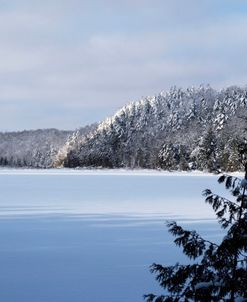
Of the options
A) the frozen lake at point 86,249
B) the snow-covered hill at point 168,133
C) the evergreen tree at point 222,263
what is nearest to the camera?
the evergreen tree at point 222,263

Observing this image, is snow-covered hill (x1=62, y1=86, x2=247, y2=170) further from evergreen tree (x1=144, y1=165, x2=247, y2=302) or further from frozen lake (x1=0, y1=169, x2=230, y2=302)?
evergreen tree (x1=144, y1=165, x2=247, y2=302)

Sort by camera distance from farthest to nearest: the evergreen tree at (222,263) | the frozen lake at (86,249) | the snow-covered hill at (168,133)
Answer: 1. the snow-covered hill at (168,133)
2. the frozen lake at (86,249)
3. the evergreen tree at (222,263)

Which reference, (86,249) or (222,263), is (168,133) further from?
(222,263)

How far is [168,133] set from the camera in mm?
154750

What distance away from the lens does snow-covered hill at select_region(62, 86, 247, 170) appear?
103m

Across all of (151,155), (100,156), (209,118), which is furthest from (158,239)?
(209,118)

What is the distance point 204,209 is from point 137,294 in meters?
13.8

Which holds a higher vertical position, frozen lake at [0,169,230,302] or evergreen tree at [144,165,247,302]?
evergreen tree at [144,165,247,302]

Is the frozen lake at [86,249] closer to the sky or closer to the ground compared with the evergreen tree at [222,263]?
closer to the ground

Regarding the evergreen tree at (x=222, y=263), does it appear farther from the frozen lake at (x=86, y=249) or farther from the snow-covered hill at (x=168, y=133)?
the snow-covered hill at (x=168, y=133)

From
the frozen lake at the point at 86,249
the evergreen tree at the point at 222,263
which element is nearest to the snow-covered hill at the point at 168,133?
the frozen lake at the point at 86,249

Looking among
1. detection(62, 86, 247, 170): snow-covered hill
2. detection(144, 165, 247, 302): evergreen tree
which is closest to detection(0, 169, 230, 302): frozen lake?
detection(144, 165, 247, 302): evergreen tree

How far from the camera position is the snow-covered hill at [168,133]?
10300cm

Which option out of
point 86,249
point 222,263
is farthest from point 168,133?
point 222,263
